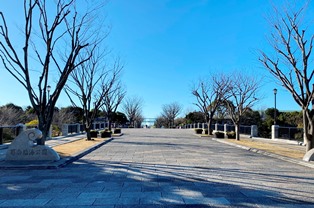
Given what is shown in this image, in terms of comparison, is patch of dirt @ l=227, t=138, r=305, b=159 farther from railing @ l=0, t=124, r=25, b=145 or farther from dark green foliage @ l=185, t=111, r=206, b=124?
dark green foliage @ l=185, t=111, r=206, b=124

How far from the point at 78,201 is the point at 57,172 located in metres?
3.35

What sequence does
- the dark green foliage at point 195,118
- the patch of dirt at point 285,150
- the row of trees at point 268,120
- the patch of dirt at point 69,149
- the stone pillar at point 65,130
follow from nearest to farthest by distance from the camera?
the patch of dirt at point 69,149
the patch of dirt at point 285,150
the stone pillar at point 65,130
the row of trees at point 268,120
the dark green foliage at point 195,118

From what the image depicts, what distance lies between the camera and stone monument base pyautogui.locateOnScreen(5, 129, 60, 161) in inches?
393

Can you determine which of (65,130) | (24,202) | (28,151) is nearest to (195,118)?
(65,130)

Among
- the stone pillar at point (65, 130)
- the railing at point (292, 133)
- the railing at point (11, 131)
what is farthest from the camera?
the stone pillar at point (65, 130)

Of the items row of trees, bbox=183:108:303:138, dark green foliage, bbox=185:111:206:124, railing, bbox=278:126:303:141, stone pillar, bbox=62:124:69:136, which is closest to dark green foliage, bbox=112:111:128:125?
dark green foliage, bbox=185:111:206:124

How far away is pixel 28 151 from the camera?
10.0 m

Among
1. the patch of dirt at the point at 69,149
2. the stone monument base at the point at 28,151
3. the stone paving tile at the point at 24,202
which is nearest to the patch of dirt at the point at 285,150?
the patch of dirt at the point at 69,149

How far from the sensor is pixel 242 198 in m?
5.58

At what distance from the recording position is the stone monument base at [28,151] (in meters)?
9.99

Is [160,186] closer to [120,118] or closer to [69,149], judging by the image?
[69,149]

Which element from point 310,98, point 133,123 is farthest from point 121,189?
point 133,123

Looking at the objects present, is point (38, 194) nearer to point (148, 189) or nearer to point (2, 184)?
point (2, 184)

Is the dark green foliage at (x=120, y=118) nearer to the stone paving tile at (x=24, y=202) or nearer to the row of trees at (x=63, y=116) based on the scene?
the row of trees at (x=63, y=116)
